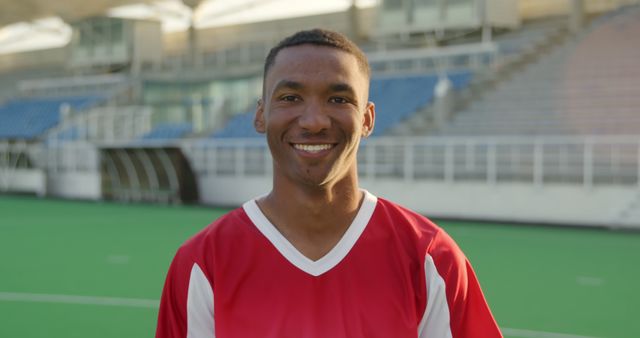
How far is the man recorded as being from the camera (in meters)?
2.03

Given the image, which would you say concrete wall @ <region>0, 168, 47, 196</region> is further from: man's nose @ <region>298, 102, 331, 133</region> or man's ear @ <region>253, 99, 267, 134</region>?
man's nose @ <region>298, 102, 331, 133</region>

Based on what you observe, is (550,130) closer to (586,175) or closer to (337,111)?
(586,175)

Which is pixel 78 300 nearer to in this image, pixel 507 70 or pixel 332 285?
pixel 332 285

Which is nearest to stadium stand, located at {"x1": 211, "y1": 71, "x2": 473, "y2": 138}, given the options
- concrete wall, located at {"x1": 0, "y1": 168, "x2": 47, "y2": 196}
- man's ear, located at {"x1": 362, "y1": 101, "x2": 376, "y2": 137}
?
concrete wall, located at {"x1": 0, "y1": 168, "x2": 47, "y2": 196}

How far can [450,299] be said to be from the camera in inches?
81.7

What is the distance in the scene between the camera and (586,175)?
16.7 m

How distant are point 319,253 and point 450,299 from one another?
0.31m

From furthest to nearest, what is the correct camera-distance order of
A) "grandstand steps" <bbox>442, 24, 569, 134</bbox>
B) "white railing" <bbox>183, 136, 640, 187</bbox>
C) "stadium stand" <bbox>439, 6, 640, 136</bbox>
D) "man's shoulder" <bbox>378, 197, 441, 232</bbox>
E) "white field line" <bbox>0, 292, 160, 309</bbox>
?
"grandstand steps" <bbox>442, 24, 569, 134</bbox> → "stadium stand" <bbox>439, 6, 640, 136</bbox> → "white railing" <bbox>183, 136, 640, 187</bbox> → "white field line" <bbox>0, 292, 160, 309</bbox> → "man's shoulder" <bbox>378, 197, 441, 232</bbox>

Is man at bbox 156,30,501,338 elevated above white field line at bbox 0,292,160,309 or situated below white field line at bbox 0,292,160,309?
above

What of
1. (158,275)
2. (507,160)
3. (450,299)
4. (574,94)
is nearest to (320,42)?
(450,299)

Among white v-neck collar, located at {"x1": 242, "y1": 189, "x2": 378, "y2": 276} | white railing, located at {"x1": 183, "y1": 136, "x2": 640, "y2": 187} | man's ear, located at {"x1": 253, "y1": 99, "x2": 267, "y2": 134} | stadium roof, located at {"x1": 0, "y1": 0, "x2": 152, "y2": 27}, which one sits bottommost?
white railing, located at {"x1": 183, "y1": 136, "x2": 640, "y2": 187}

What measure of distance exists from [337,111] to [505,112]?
18.8 m

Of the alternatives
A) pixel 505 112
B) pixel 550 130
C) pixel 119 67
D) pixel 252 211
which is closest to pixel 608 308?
pixel 252 211

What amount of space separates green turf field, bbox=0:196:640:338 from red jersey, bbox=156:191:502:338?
4.78 metres
